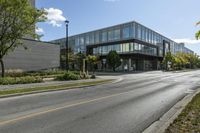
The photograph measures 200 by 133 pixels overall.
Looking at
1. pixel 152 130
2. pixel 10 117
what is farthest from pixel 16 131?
pixel 152 130

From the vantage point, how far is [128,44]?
76.2 meters

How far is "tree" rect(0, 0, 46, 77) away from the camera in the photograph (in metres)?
26.6

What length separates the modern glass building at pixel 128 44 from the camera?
7606 centimetres

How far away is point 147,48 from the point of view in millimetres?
83250

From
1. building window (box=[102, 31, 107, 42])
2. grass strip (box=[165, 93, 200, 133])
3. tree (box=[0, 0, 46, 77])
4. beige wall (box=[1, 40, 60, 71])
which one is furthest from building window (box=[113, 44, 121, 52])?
grass strip (box=[165, 93, 200, 133])

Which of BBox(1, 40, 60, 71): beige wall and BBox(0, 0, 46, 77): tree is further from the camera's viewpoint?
BBox(1, 40, 60, 71): beige wall

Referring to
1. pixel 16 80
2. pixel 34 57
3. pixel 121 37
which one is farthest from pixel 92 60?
pixel 16 80

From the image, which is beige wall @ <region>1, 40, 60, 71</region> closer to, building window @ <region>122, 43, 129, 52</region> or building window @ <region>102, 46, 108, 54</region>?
building window @ <region>122, 43, 129, 52</region>

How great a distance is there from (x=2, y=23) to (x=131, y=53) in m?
51.4

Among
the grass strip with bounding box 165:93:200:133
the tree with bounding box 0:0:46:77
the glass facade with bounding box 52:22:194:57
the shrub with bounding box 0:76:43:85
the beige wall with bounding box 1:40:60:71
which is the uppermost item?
the glass facade with bounding box 52:22:194:57

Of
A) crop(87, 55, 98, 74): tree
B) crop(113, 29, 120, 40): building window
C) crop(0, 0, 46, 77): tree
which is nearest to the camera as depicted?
crop(0, 0, 46, 77): tree

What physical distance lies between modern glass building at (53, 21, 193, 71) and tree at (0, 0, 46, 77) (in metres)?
39.9

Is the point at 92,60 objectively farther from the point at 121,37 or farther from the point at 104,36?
the point at 104,36

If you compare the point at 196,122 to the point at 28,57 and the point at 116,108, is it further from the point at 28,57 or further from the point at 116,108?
the point at 28,57
